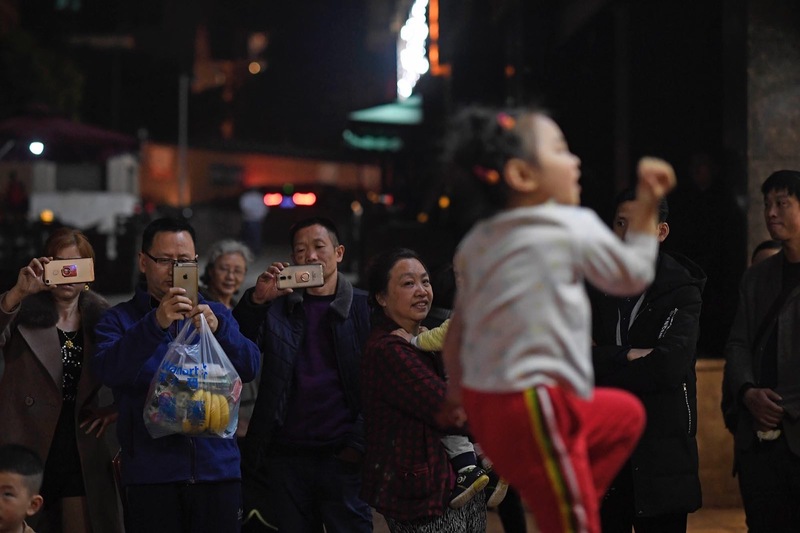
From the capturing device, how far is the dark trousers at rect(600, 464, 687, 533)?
5238 mm

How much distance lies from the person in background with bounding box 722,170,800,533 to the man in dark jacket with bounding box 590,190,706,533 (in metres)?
0.61

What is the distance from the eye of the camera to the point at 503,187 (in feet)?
10.8

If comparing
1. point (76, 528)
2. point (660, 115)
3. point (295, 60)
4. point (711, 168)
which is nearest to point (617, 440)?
point (76, 528)

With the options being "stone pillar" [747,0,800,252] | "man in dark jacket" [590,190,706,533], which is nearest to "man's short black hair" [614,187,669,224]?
"man in dark jacket" [590,190,706,533]

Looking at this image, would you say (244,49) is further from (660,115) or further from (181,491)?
(181,491)

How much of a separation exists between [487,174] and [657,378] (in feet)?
6.99

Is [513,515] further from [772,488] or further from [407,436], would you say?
[407,436]

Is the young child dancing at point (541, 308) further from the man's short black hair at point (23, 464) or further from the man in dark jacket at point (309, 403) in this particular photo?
the man's short black hair at point (23, 464)

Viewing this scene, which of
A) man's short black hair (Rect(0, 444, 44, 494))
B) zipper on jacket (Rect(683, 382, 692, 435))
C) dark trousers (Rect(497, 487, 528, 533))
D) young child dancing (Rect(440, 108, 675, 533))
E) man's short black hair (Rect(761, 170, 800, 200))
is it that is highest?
man's short black hair (Rect(761, 170, 800, 200))

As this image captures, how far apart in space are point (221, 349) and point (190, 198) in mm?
44386

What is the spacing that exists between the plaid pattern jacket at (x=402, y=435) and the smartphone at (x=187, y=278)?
0.86 metres

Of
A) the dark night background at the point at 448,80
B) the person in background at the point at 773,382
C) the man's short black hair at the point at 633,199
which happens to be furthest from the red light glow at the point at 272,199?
the man's short black hair at the point at 633,199

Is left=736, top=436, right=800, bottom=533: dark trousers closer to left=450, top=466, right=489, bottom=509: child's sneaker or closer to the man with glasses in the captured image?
left=450, top=466, right=489, bottom=509: child's sneaker

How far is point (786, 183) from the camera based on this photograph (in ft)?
18.7
